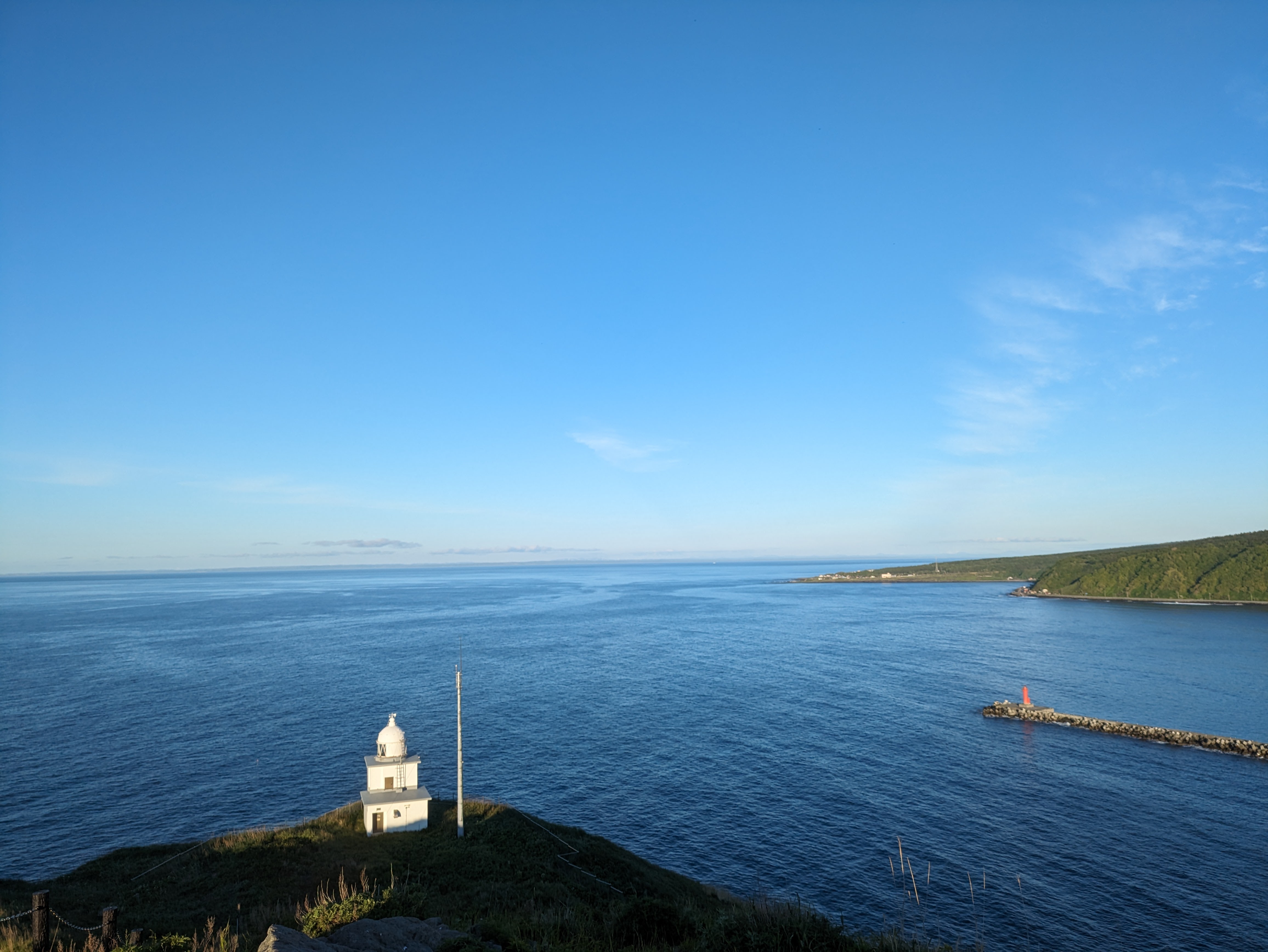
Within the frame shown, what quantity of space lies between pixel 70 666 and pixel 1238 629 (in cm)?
17328

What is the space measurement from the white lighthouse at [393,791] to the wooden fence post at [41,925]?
1821 centimetres

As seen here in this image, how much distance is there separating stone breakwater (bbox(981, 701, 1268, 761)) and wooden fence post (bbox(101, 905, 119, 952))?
65151mm

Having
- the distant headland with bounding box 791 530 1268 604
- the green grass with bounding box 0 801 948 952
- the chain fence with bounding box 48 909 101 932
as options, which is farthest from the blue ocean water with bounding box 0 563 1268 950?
the distant headland with bounding box 791 530 1268 604

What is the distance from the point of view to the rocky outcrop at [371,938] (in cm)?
1386

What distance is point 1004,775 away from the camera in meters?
45.9

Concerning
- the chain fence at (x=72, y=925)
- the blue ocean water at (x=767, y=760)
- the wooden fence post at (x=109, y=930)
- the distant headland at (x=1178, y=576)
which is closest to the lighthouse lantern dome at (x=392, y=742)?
the blue ocean water at (x=767, y=760)

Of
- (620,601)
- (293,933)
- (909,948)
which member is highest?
(293,933)

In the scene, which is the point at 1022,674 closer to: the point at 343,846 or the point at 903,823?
the point at 903,823

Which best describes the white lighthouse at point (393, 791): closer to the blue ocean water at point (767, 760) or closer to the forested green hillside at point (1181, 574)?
the blue ocean water at point (767, 760)

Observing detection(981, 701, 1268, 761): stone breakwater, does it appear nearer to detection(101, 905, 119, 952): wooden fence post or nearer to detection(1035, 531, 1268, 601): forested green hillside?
detection(101, 905, 119, 952): wooden fence post

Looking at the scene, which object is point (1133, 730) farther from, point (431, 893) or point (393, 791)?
point (393, 791)

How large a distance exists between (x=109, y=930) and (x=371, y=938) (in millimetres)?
5706

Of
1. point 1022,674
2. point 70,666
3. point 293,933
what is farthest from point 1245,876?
point 70,666

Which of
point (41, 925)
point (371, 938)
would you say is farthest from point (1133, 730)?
point (41, 925)
